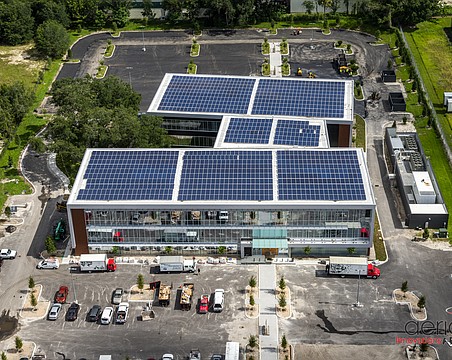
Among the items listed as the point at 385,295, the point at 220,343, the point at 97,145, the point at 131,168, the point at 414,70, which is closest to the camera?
the point at 220,343

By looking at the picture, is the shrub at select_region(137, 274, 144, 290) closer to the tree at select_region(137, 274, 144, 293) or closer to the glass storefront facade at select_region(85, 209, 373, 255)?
the tree at select_region(137, 274, 144, 293)

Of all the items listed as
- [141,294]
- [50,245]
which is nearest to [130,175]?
[50,245]

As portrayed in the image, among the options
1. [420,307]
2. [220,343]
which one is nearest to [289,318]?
[220,343]

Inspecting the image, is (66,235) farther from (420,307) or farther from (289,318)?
(420,307)

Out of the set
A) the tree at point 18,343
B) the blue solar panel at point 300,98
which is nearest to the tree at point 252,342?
the tree at point 18,343

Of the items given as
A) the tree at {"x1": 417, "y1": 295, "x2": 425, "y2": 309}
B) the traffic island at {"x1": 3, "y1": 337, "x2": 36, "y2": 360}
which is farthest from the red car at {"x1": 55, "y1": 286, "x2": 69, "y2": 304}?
the tree at {"x1": 417, "y1": 295, "x2": 425, "y2": 309}

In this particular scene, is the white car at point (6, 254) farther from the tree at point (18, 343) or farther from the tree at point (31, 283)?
the tree at point (18, 343)

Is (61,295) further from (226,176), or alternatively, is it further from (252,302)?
(226,176)
